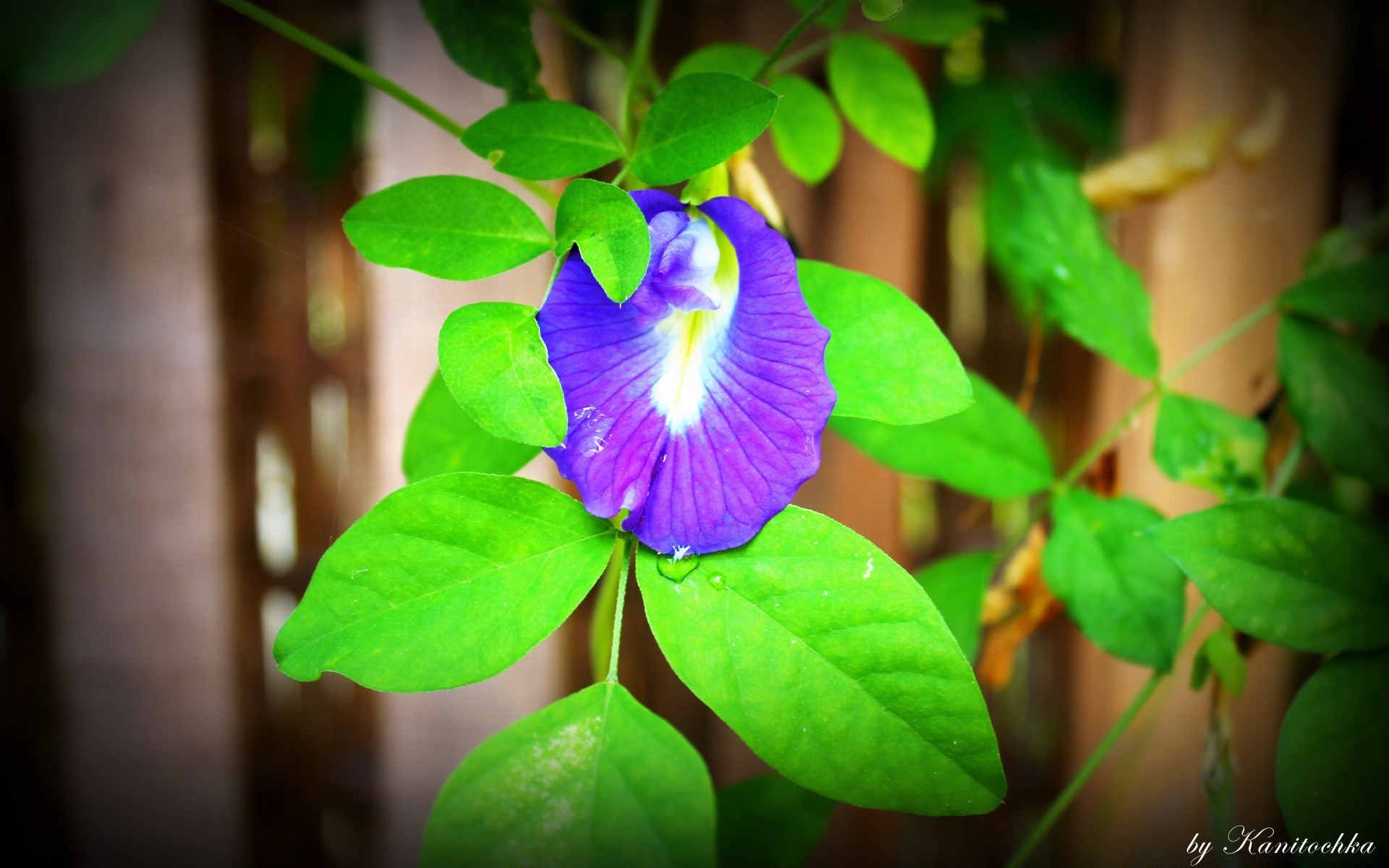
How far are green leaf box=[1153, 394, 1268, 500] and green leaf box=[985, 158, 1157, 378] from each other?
4 centimetres

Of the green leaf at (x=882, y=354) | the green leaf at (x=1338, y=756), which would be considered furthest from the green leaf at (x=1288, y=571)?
the green leaf at (x=882, y=354)

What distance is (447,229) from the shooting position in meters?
0.42

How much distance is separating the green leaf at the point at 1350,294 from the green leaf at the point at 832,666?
493mm

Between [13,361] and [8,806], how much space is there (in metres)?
0.64

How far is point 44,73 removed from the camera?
486 millimetres

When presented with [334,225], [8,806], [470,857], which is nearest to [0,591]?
[8,806]

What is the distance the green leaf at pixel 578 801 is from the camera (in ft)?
1.25

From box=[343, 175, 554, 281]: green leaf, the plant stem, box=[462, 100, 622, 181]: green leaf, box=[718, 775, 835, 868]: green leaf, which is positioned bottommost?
box=[718, 775, 835, 868]: green leaf

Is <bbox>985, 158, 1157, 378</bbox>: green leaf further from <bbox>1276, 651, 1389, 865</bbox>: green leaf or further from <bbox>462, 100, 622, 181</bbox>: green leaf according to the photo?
<bbox>462, 100, 622, 181</bbox>: green leaf

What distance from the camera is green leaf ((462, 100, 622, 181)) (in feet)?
1.38

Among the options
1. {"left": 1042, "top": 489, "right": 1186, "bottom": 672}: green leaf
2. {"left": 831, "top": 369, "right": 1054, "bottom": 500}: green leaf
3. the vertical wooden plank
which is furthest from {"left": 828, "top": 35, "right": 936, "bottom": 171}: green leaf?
the vertical wooden plank

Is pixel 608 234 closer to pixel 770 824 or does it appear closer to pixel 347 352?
pixel 770 824

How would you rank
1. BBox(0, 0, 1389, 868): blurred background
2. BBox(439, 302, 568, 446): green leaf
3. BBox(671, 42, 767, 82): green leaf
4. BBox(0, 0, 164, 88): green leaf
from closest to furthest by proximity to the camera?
BBox(439, 302, 568, 446): green leaf, BBox(0, 0, 164, 88): green leaf, BBox(671, 42, 767, 82): green leaf, BBox(0, 0, 1389, 868): blurred background

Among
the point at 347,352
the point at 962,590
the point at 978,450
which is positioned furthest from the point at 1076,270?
the point at 347,352
